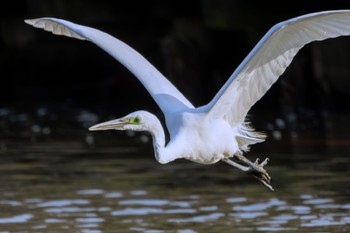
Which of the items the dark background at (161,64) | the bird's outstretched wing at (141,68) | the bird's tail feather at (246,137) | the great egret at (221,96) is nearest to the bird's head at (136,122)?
the great egret at (221,96)

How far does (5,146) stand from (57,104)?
26.1 feet

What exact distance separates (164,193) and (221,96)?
3.28 meters

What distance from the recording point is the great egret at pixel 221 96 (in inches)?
324

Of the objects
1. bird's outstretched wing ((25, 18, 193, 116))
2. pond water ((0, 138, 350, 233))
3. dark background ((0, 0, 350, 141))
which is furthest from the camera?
dark background ((0, 0, 350, 141))

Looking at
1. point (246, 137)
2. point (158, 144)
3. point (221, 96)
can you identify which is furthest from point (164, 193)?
point (158, 144)

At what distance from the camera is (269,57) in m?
8.66

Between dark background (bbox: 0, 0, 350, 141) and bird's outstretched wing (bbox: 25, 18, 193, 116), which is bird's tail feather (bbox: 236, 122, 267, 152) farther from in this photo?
dark background (bbox: 0, 0, 350, 141)

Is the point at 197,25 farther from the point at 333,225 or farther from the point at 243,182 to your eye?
the point at 333,225

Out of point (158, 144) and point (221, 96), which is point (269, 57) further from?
point (158, 144)

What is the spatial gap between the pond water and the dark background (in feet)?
10.6

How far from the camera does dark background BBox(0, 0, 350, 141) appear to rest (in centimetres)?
1967

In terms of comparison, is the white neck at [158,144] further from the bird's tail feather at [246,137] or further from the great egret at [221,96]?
the bird's tail feather at [246,137]

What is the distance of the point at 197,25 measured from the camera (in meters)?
22.5

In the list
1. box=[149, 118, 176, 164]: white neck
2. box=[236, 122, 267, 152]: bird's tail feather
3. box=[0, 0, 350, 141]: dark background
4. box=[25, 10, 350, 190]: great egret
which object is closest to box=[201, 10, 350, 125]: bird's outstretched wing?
box=[25, 10, 350, 190]: great egret
